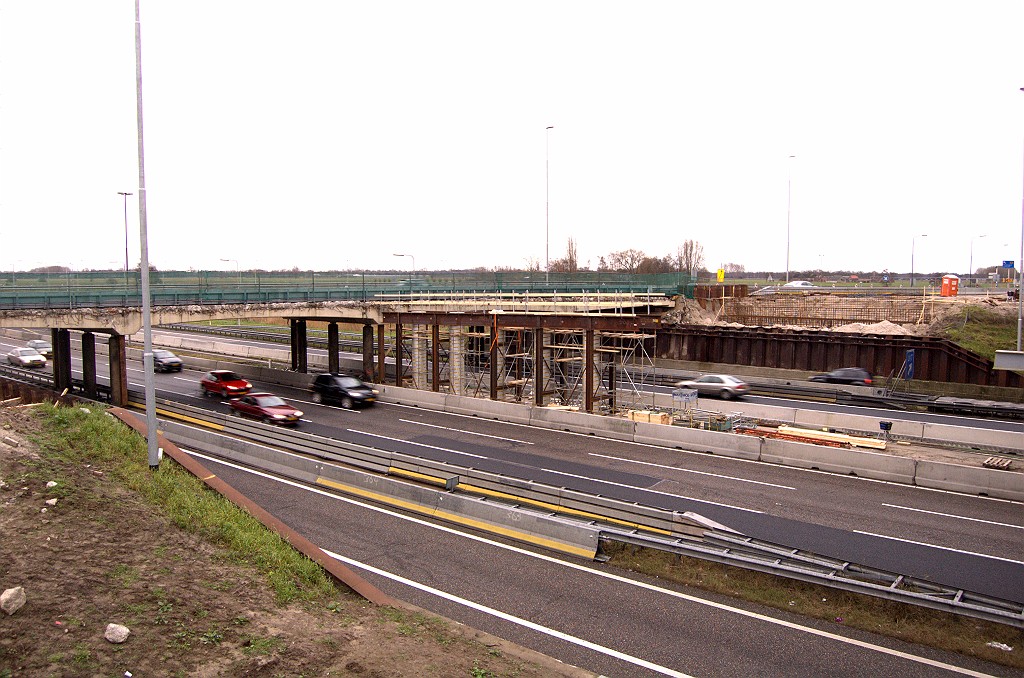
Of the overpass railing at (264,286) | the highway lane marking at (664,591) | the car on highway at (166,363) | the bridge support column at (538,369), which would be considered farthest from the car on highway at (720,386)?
the car on highway at (166,363)

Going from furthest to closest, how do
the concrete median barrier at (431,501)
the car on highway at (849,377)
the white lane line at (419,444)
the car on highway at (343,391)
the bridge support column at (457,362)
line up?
1. the car on highway at (849,377)
2. the bridge support column at (457,362)
3. the car on highway at (343,391)
4. the white lane line at (419,444)
5. the concrete median barrier at (431,501)

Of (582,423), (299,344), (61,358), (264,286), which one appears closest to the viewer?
(582,423)

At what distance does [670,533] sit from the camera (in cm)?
1446

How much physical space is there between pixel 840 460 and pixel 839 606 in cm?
1056

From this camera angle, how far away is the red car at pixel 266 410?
91.7 feet

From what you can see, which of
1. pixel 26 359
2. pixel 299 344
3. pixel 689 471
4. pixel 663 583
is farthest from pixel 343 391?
pixel 26 359

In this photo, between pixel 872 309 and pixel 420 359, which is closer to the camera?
pixel 420 359

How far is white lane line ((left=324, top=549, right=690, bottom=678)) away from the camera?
32.1ft

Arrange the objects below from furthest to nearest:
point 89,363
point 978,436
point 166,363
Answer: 1. point 166,363
2. point 89,363
3. point 978,436

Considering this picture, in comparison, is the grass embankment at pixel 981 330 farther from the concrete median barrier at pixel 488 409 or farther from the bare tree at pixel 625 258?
the bare tree at pixel 625 258

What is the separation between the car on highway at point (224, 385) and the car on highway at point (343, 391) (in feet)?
12.2

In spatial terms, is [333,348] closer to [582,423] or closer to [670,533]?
[582,423]

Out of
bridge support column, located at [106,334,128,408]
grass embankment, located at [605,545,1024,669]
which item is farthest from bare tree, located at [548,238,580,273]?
grass embankment, located at [605,545,1024,669]

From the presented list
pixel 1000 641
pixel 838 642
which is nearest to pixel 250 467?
pixel 838 642
